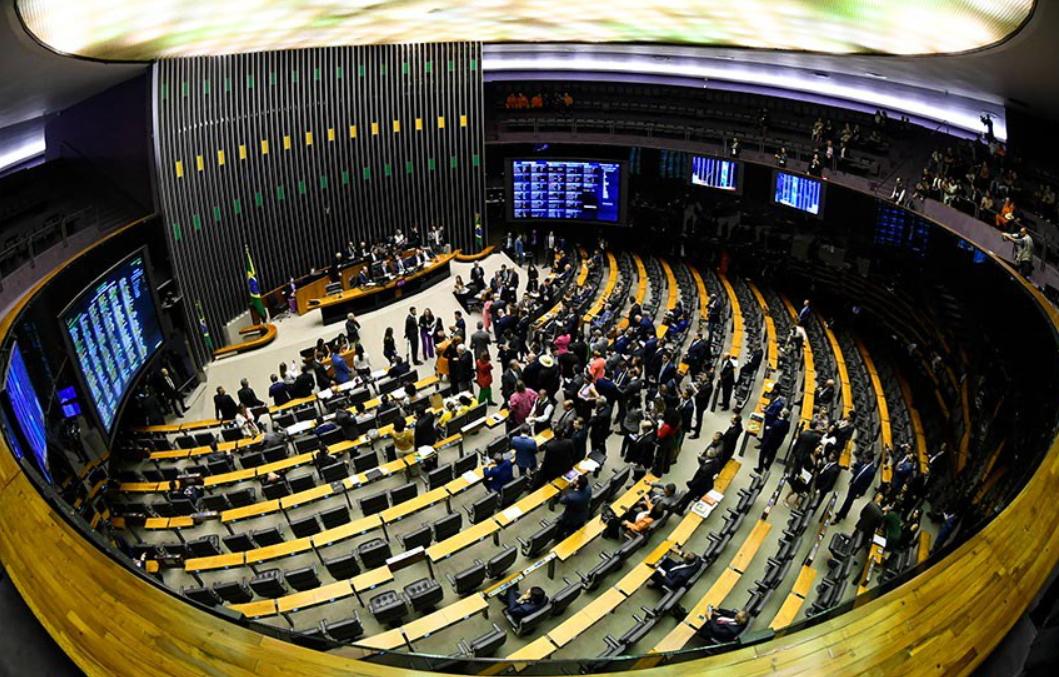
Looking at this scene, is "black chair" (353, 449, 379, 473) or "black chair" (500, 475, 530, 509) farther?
"black chair" (353, 449, 379, 473)

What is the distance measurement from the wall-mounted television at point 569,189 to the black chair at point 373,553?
14.3m

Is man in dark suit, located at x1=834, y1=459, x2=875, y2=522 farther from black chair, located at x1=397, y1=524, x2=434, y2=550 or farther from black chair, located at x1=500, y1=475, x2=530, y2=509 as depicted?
black chair, located at x1=397, y1=524, x2=434, y2=550

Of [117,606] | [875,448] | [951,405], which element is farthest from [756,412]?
[117,606]

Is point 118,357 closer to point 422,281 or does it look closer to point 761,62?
point 422,281

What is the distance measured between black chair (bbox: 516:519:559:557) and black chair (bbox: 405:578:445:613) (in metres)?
1.26

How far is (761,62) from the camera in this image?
1898cm

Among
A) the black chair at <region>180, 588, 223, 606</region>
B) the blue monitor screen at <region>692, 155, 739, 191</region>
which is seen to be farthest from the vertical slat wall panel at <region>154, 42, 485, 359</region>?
the black chair at <region>180, 588, 223, 606</region>

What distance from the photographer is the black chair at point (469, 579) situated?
808cm

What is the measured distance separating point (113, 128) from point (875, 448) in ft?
50.8

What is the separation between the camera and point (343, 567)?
27.0 ft

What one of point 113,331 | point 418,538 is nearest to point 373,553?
point 418,538

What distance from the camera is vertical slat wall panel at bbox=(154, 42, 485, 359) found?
15227mm

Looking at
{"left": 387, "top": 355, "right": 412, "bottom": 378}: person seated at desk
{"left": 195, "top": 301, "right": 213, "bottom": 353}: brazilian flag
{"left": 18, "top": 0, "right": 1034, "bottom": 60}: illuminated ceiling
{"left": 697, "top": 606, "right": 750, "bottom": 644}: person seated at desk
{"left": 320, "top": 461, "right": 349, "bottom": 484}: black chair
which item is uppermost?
{"left": 18, "top": 0, "right": 1034, "bottom": 60}: illuminated ceiling

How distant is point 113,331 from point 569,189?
13.0 m
